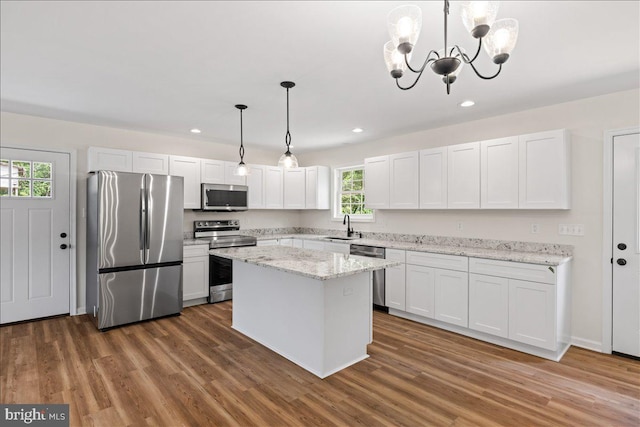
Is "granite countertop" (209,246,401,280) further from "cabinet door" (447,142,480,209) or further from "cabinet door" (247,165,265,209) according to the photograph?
"cabinet door" (247,165,265,209)

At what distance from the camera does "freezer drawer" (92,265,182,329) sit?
3773 mm

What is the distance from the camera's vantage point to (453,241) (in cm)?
426

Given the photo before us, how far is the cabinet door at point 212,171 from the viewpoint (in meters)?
5.04

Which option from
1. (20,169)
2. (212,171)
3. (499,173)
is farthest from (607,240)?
(20,169)

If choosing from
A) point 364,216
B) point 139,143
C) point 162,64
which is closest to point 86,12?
point 162,64

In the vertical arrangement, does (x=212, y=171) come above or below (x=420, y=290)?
above

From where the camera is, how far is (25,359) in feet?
9.68

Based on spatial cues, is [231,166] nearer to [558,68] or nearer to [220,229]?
[220,229]

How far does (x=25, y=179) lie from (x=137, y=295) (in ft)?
6.27

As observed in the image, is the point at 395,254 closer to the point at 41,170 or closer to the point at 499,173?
the point at 499,173

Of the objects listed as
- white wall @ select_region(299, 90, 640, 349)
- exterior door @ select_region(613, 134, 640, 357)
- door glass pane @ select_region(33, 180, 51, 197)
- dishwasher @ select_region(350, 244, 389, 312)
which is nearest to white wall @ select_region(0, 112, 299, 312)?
door glass pane @ select_region(33, 180, 51, 197)

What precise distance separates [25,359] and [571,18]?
16.0 ft

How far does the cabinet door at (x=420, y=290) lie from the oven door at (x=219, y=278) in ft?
8.37

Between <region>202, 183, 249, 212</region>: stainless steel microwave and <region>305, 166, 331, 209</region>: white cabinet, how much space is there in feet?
3.69
